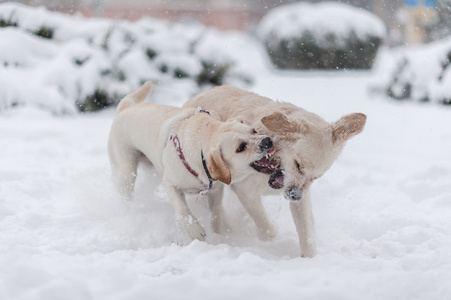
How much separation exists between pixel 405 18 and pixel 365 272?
19011mm

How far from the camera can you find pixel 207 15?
2516 cm

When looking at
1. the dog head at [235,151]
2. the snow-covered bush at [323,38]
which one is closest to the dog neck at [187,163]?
the dog head at [235,151]

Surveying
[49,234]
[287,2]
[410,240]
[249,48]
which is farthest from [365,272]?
[287,2]

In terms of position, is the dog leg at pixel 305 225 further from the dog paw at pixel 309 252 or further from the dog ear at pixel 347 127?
the dog ear at pixel 347 127

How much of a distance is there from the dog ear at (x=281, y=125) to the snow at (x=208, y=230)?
0.74 metres

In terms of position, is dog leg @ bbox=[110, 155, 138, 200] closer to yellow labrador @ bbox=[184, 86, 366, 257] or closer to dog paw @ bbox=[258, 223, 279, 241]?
yellow labrador @ bbox=[184, 86, 366, 257]

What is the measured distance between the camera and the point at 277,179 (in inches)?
128

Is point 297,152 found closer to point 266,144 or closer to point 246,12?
point 266,144

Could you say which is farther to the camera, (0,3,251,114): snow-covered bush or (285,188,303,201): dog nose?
(0,3,251,114): snow-covered bush

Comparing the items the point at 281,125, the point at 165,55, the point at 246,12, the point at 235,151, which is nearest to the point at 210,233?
the point at 235,151

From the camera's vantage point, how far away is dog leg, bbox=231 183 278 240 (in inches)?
140

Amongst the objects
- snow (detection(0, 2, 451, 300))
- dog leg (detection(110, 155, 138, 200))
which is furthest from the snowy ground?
dog leg (detection(110, 155, 138, 200))

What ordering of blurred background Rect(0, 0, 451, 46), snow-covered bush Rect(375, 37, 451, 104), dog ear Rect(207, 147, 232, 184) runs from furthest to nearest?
blurred background Rect(0, 0, 451, 46) → snow-covered bush Rect(375, 37, 451, 104) → dog ear Rect(207, 147, 232, 184)

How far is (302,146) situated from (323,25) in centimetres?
1165
